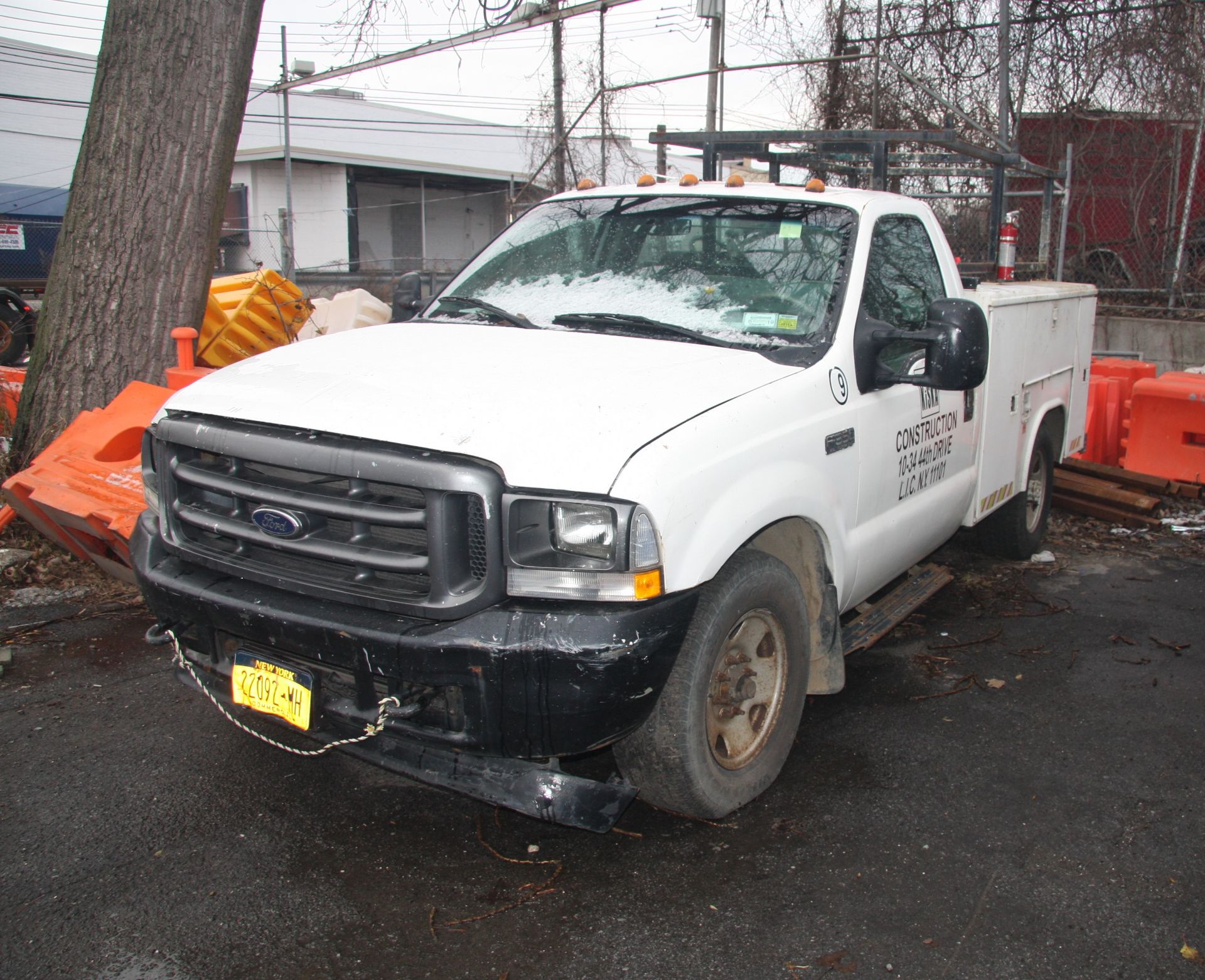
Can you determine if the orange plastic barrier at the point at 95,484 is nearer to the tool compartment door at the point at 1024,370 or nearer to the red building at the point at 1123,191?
the tool compartment door at the point at 1024,370

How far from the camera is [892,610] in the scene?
4645 millimetres

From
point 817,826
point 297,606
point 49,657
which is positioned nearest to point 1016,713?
point 817,826

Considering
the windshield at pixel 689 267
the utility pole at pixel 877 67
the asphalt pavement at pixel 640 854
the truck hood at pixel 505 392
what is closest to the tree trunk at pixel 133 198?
the asphalt pavement at pixel 640 854

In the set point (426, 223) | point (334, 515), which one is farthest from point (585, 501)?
point (426, 223)

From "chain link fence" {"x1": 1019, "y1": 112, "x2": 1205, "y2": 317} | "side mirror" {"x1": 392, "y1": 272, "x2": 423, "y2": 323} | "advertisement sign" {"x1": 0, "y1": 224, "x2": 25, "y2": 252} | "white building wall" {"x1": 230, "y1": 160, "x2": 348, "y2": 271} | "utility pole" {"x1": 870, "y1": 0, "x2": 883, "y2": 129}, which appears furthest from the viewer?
"white building wall" {"x1": 230, "y1": 160, "x2": 348, "y2": 271}

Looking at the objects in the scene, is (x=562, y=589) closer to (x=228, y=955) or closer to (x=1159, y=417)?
(x=228, y=955)

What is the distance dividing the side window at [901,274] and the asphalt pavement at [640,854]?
5.11 ft

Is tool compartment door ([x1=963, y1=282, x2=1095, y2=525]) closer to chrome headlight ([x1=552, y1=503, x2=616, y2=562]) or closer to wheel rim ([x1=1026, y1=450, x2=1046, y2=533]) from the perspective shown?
wheel rim ([x1=1026, y1=450, x2=1046, y2=533])

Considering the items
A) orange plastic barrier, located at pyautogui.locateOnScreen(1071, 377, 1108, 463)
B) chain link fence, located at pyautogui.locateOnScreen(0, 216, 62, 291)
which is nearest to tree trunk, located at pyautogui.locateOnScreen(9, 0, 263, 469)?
orange plastic barrier, located at pyautogui.locateOnScreen(1071, 377, 1108, 463)

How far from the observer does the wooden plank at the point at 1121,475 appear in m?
7.41

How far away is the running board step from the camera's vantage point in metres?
4.27

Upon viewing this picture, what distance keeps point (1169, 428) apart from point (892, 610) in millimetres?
4296

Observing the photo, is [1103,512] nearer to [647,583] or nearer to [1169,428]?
[1169,428]

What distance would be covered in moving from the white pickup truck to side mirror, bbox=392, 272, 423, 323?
0.98ft
